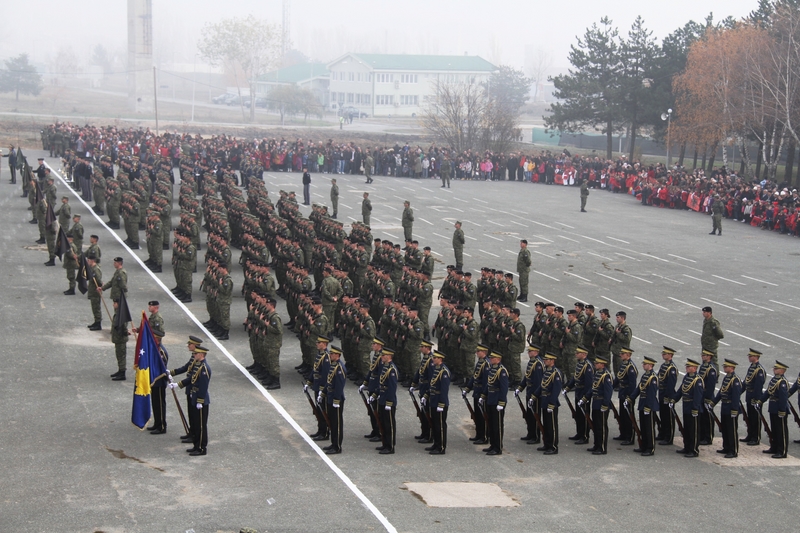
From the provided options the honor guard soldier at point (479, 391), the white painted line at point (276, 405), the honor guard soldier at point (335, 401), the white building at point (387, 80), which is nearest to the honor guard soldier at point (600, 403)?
the honor guard soldier at point (479, 391)

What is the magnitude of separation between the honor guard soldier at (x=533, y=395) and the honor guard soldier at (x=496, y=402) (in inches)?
18.4

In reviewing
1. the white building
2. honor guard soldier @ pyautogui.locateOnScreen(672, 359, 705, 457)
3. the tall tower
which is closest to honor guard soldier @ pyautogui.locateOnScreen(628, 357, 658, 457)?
honor guard soldier @ pyautogui.locateOnScreen(672, 359, 705, 457)

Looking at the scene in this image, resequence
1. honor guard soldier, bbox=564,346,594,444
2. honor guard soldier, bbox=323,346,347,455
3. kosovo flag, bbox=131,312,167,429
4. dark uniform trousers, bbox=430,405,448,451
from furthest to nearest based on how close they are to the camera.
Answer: honor guard soldier, bbox=564,346,594,444
dark uniform trousers, bbox=430,405,448,451
kosovo flag, bbox=131,312,167,429
honor guard soldier, bbox=323,346,347,455

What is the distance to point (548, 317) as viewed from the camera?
18531 millimetres

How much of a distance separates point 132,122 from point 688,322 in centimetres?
7316

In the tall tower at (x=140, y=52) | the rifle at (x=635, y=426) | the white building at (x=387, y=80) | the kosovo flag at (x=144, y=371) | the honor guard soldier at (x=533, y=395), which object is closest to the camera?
the kosovo flag at (x=144, y=371)

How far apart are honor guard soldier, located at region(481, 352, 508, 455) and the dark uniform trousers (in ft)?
2.20

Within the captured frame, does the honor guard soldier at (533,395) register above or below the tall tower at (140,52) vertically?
below

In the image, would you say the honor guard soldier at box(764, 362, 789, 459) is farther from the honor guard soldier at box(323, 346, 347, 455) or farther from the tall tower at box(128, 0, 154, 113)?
the tall tower at box(128, 0, 154, 113)

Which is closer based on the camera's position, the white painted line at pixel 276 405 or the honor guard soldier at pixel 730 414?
the white painted line at pixel 276 405

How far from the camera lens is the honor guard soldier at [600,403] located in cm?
1466

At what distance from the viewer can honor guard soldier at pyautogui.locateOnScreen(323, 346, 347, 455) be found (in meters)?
13.9

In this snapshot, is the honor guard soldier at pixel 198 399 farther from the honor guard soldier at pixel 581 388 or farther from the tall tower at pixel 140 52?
the tall tower at pixel 140 52

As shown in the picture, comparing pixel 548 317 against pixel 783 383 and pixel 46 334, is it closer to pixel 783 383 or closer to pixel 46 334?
pixel 783 383
